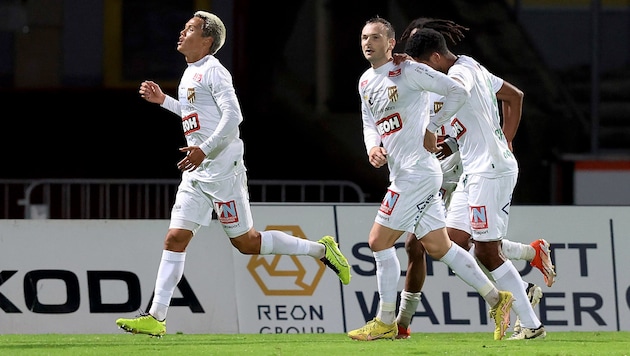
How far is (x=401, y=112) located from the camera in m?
9.95

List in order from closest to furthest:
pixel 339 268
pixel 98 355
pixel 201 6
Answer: pixel 98 355 < pixel 339 268 < pixel 201 6

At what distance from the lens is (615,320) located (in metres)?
12.3

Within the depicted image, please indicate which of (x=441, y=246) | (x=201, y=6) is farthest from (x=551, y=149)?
(x=441, y=246)

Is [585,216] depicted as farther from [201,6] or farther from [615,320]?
[201,6]

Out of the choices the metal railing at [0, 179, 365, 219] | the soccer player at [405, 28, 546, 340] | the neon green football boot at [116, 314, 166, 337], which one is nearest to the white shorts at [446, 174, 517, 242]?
the soccer player at [405, 28, 546, 340]

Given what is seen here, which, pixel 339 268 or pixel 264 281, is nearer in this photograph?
pixel 339 268

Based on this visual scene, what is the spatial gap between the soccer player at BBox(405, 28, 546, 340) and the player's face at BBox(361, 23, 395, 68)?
0.74 ft

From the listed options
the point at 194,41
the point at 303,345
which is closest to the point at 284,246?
the point at 303,345

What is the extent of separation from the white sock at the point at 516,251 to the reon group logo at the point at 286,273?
1895 millimetres

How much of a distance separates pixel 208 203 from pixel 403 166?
1369mm

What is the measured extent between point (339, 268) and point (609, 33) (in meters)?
8.32

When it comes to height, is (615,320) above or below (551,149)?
below

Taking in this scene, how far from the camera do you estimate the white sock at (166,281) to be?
33.2 feet

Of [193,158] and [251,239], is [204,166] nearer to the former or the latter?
[193,158]
